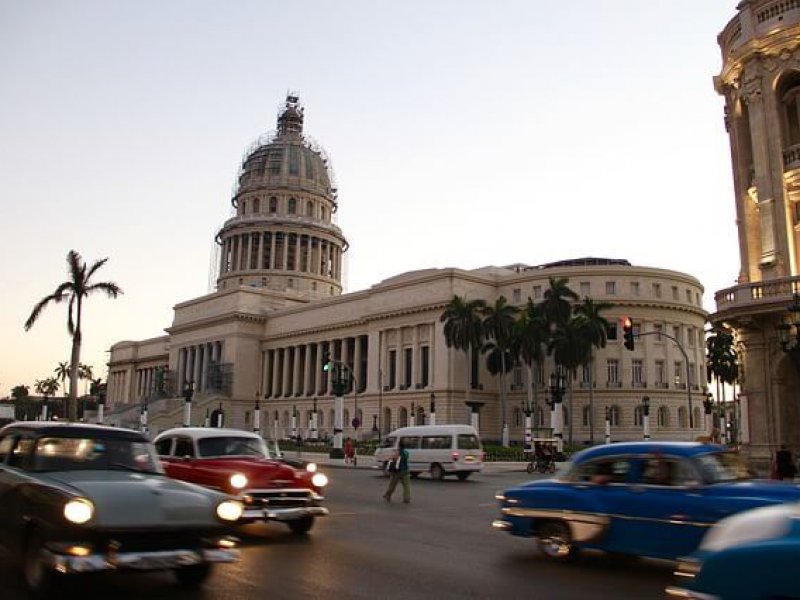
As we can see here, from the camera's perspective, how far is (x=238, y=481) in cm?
1189

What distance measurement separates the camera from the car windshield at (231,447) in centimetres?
1325

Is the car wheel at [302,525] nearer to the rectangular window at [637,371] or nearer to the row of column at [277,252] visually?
the rectangular window at [637,371]

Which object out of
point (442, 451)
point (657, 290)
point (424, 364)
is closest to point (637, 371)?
point (657, 290)

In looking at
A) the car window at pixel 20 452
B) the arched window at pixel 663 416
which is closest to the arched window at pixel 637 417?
the arched window at pixel 663 416

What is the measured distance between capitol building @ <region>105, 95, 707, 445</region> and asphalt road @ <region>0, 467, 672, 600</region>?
3457 cm

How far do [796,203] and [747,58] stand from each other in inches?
230

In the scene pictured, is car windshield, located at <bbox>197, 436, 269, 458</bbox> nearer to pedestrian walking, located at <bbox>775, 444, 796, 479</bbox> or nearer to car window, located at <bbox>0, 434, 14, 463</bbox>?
car window, located at <bbox>0, 434, 14, 463</bbox>

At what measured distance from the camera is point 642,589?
871 centimetres

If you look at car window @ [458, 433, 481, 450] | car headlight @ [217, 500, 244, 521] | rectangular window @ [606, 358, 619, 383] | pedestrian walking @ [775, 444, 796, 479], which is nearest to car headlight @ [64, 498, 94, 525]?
car headlight @ [217, 500, 244, 521]

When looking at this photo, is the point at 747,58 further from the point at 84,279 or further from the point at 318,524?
the point at 84,279

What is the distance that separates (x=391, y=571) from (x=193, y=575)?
8.50 feet

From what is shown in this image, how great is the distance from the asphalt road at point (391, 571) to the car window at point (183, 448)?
1.73m

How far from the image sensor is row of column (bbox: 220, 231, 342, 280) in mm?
119500

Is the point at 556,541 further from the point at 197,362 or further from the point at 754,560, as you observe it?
the point at 197,362
